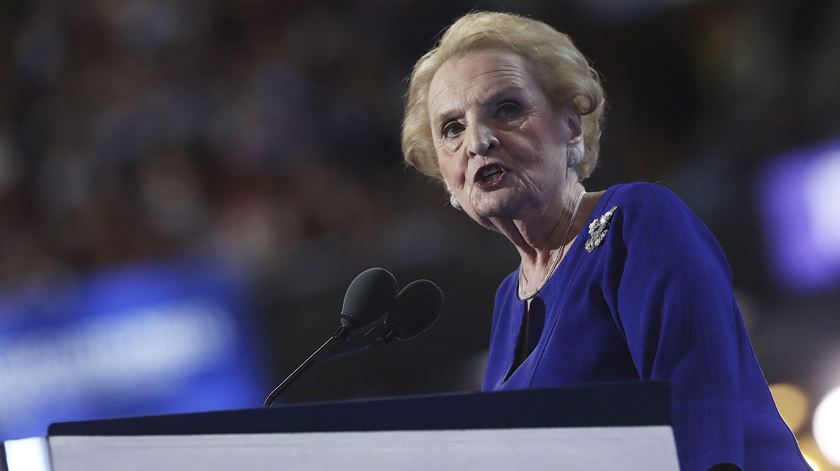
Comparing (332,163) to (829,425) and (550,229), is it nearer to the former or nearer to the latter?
(829,425)

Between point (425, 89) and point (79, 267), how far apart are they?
4019mm

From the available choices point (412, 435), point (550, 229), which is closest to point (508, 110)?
point (550, 229)

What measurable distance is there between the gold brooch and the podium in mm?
525

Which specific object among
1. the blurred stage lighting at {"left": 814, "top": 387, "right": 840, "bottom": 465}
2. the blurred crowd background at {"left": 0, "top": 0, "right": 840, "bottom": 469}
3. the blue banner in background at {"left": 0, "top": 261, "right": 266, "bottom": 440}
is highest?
the blurred crowd background at {"left": 0, "top": 0, "right": 840, "bottom": 469}

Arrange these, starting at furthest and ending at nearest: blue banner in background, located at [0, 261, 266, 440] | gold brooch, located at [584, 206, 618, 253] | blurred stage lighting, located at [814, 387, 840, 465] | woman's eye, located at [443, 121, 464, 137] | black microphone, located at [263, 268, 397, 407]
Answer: blue banner in background, located at [0, 261, 266, 440] < blurred stage lighting, located at [814, 387, 840, 465] < woman's eye, located at [443, 121, 464, 137] < black microphone, located at [263, 268, 397, 407] < gold brooch, located at [584, 206, 618, 253]

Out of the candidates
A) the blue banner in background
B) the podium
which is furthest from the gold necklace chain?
the blue banner in background

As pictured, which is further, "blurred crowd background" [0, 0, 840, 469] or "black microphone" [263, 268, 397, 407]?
"blurred crowd background" [0, 0, 840, 469]

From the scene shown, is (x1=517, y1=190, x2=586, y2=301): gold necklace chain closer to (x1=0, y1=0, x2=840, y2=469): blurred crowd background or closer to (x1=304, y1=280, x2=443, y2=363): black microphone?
(x1=304, y1=280, x2=443, y2=363): black microphone

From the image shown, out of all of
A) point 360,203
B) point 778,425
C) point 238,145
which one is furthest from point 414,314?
point 238,145

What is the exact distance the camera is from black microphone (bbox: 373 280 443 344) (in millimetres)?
1627

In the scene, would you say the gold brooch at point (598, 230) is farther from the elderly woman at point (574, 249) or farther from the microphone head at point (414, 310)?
the microphone head at point (414, 310)

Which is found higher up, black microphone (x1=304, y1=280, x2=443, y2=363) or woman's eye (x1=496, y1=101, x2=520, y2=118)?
woman's eye (x1=496, y1=101, x2=520, y2=118)

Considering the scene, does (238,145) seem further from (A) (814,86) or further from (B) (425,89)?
(B) (425,89)

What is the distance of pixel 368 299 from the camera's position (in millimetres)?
1585
